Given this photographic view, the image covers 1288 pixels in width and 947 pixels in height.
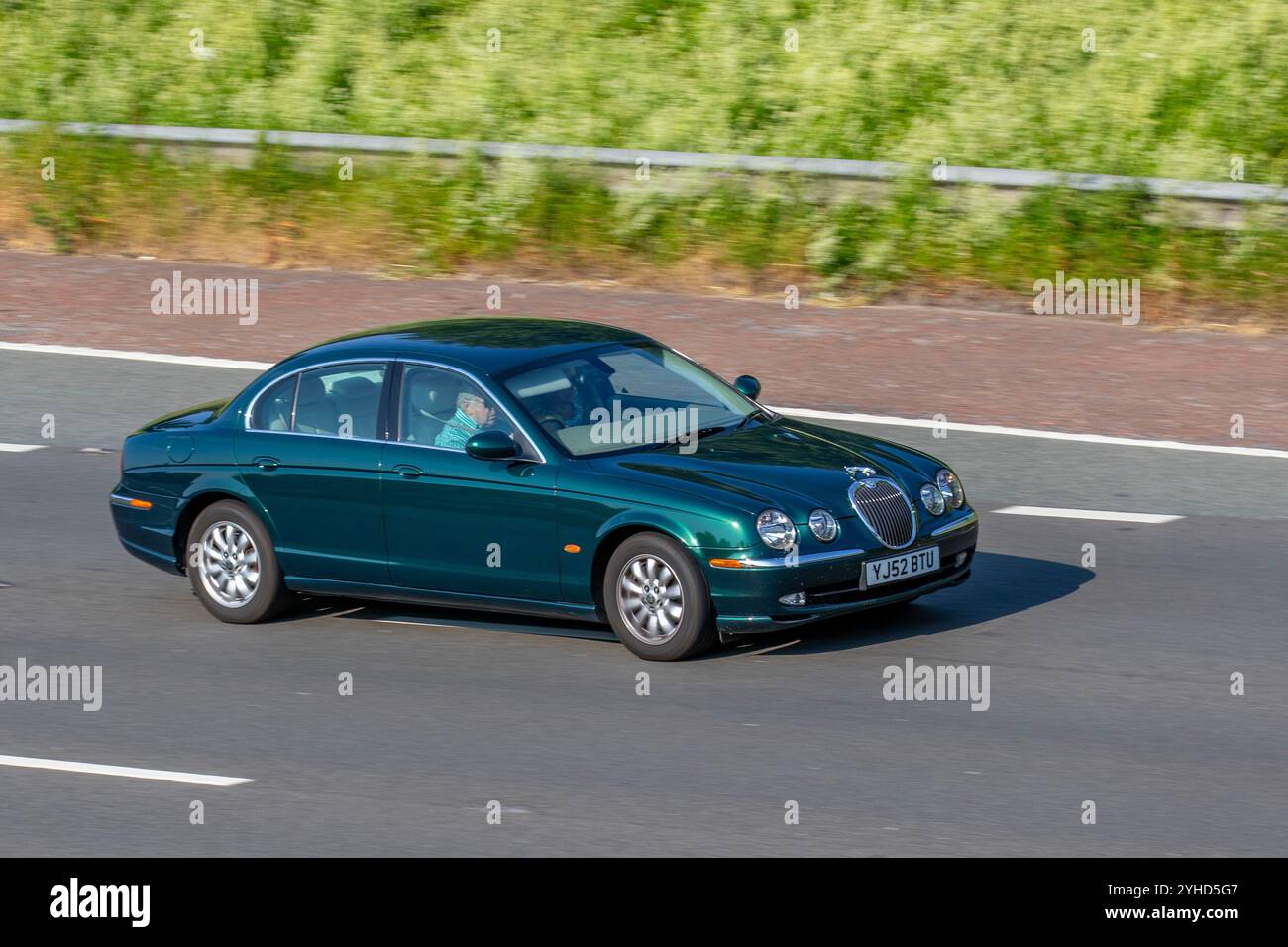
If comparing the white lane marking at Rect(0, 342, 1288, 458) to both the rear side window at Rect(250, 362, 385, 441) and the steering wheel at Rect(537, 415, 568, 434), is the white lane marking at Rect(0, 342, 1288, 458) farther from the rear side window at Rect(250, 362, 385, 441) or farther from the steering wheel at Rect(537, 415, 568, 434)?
the steering wheel at Rect(537, 415, 568, 434)

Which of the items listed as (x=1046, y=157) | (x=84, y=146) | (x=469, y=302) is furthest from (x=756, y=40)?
(x=84, y=146)

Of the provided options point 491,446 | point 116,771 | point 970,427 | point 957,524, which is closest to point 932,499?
point 957,524

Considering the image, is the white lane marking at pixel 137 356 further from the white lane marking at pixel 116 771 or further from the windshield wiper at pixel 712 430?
the white lane marking at pixel 116 771

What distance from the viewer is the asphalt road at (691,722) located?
24.3ft

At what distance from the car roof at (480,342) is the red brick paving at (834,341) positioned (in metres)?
4.84

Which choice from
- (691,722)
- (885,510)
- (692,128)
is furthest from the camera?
(692,128)

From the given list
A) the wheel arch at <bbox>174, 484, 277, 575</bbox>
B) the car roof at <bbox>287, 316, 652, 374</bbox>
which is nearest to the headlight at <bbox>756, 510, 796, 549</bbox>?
the car roof at <bbox>287, 316, 652, 374</bbox>

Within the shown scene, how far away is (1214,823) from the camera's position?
7297 mm

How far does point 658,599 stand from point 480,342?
184cm

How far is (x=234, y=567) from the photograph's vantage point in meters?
10.8

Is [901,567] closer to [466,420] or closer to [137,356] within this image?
Result: [466,420]

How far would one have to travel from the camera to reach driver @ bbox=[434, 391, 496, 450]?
10.0 meters

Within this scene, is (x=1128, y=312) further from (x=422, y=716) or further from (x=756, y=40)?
(x=422, y=716)

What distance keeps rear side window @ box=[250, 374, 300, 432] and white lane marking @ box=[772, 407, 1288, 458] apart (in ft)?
17.3
